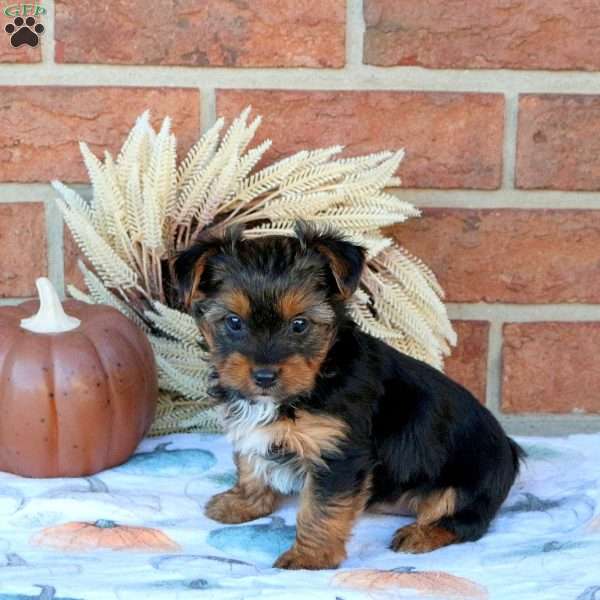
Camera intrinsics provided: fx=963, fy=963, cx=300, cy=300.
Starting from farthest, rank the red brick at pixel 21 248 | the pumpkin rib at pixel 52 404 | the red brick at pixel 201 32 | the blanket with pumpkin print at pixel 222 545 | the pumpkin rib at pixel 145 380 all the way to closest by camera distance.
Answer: the red brick at pixel 21 248, the red brick at pixel 201 32, the pumpkin rib at pixel 145 380, the pumpkin rib at pixel 52 404, the blanket with pumpkin print at pixel 222 545

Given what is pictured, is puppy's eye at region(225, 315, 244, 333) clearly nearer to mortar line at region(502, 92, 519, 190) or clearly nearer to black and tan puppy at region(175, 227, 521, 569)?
black and tan puppy at region(175, 227, 521, 569)

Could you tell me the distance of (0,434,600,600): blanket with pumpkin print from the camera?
6.77 ft

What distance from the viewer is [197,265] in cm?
239

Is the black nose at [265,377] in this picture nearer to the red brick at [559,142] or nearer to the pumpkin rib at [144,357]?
the pumpkin rib at [144,357]

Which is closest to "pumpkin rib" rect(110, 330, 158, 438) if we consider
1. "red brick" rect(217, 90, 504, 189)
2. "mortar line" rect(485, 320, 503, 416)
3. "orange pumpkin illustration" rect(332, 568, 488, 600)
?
"red brick" rect(217, 90, 504, 189)

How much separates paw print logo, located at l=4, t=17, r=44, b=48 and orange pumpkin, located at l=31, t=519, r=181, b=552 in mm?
1573

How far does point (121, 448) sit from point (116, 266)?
547 millimetres

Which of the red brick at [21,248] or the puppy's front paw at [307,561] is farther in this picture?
the red brick at [21,248]

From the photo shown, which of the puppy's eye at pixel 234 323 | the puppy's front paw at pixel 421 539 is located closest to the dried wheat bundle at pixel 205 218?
the puppy's eye at pixel 234 323

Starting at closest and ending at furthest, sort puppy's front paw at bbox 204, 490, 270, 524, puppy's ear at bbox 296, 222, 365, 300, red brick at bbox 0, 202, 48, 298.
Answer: puppy's ear at bbox 296, 222, 365, 300
puppy's front paw at bbox 204, 490, 270, 524
red brick at bbox 0, 202, 48, 298

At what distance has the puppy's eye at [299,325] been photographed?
2.32 meters

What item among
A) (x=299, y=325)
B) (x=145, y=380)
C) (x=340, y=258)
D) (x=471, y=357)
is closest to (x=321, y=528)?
(x=299, y=325)

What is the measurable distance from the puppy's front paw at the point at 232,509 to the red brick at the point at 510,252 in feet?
3.54

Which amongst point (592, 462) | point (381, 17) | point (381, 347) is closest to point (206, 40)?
point (381, 17)
